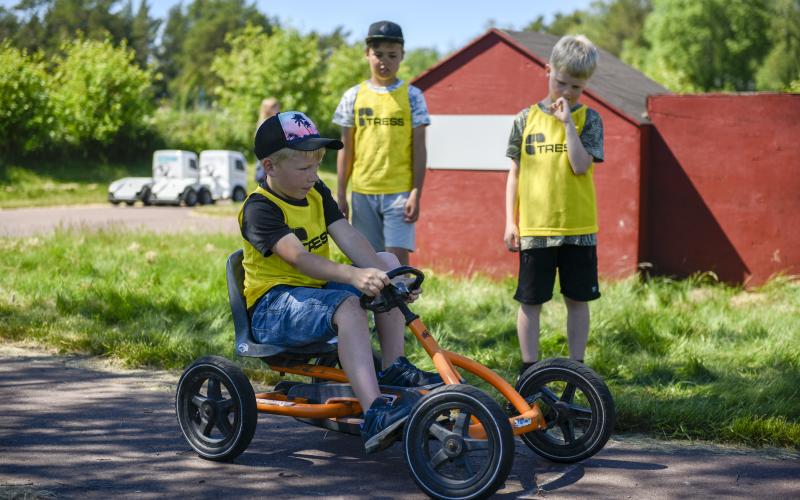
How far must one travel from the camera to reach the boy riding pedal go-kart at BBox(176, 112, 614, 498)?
3473 mm

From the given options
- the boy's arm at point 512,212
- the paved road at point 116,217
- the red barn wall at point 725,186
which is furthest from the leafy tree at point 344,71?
the boy's arm at point 512,212

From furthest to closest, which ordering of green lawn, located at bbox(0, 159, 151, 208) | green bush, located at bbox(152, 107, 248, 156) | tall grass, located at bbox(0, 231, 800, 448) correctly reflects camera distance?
green bush, located at bbox(152, 107, 248, 156) → green lawn, located at bbox(0, 159, 151, 208) → tall grass, located at bbox(0, 231, 800, 448)

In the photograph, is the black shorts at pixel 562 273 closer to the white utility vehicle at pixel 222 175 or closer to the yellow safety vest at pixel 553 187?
the yellow safety vest at pixel 553 187

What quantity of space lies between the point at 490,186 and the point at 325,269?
17.8 ft

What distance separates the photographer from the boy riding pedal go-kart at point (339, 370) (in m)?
3.47

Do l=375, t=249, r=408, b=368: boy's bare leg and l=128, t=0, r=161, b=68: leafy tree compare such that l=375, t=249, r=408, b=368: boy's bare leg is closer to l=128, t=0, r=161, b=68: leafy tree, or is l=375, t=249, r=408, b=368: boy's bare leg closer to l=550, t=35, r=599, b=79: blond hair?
l=550, t=35, r=599, b=79: blond hair

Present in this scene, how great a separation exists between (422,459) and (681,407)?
5.33 feet

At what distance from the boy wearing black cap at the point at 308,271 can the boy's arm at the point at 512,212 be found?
0.93 m

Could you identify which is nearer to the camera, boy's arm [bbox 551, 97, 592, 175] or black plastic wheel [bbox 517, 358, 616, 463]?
black plastic wheel [bbox 517, 358, 616, 463]

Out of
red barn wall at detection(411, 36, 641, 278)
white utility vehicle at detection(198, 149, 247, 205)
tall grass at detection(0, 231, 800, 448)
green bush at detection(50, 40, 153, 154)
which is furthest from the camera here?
green bush at detection(50, 40, 153, 154)

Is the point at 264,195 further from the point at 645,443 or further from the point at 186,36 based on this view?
the point at 186,36

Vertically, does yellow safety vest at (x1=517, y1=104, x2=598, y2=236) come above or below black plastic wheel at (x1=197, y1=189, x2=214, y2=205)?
below

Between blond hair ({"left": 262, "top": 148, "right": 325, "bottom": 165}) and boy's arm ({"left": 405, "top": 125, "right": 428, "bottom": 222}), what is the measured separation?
178 cm

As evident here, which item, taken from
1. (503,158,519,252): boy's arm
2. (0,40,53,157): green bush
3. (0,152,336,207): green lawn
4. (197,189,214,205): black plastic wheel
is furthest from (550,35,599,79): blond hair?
(0,40,53,157): green bush
